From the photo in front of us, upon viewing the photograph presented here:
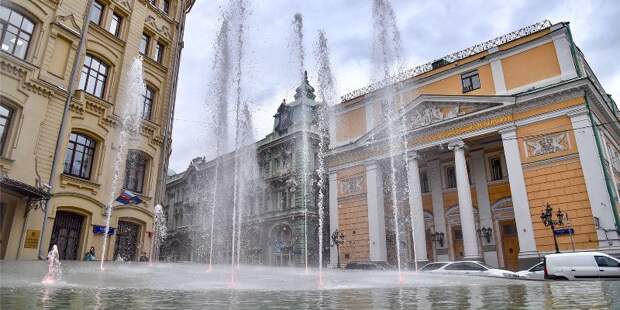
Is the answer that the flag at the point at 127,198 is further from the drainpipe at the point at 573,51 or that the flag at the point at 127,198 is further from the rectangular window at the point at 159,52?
the drainpipe at the point at 573,51

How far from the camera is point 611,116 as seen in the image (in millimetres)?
25812

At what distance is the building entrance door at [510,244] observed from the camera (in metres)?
25.1

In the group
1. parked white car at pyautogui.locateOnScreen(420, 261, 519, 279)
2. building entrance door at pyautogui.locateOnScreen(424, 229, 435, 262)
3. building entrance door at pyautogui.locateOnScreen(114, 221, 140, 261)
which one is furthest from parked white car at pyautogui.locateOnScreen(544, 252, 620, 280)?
building entrance door at pyautogui.locateOnScreen(114, 221, 140, 261)

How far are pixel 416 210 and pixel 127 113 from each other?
1825 cm

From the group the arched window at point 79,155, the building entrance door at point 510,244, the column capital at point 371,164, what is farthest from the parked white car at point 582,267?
the arched window at point 79,155

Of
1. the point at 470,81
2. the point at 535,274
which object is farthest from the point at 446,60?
the point at 535,274

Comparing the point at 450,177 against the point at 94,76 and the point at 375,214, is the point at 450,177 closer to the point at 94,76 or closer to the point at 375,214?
the point at 375,214

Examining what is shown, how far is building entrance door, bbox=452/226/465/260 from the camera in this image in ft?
90.3

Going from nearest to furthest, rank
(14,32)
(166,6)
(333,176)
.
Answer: (14,32) → (166,6) → (333,176)

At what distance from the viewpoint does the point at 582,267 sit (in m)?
14.9

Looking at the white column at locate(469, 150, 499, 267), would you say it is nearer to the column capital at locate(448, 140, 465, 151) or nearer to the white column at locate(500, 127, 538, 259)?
the column capital at locate(448, 140, 465, 151)

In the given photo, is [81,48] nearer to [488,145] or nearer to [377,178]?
[377,178]

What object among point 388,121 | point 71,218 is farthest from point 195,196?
point 71,218

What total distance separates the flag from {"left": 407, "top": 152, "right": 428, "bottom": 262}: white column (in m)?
16.7
